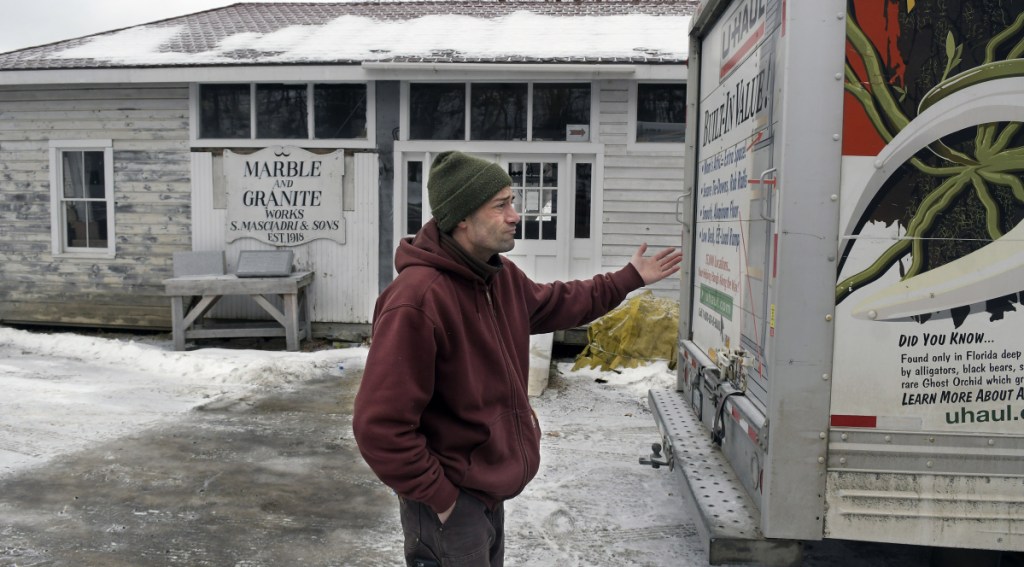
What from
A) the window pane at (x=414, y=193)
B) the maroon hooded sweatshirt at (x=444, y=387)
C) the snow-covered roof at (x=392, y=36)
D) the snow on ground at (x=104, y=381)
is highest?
the snow-covered roof at (x=392, y=36)

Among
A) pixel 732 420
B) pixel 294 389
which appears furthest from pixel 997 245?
pixel 294 389

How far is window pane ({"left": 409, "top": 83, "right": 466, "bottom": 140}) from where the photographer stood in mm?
10227

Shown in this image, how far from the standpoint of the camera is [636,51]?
32.4 feet

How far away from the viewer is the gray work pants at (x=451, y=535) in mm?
2305

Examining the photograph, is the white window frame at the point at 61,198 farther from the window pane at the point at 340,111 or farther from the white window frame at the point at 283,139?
the window pane at the point at 340,111

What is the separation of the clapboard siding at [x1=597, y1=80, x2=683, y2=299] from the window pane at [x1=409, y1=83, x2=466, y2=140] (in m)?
1.82

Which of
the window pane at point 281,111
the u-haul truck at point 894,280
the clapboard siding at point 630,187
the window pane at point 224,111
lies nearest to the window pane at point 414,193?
the window pane at point 281,111

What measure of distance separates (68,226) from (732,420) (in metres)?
11.0

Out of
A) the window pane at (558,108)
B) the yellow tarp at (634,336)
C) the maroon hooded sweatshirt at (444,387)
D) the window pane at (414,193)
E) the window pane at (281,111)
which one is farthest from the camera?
the window pane at (281,111)

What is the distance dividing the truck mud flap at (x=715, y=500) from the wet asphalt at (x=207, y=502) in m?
1.60

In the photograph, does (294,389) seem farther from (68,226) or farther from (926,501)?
(926,501)

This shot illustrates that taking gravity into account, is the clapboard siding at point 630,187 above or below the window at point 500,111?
below

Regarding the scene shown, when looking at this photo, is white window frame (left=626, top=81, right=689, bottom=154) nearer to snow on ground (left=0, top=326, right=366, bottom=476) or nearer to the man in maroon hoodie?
snow on ground (left=0, top=326, right=366, bottom=476)

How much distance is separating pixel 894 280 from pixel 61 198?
11697 millimetres
